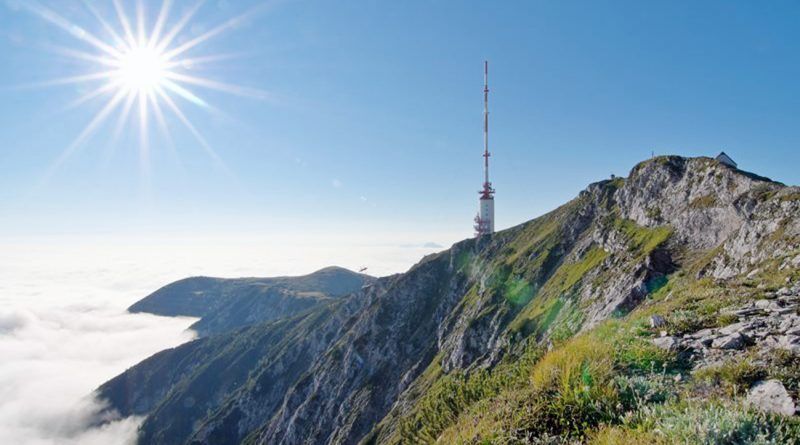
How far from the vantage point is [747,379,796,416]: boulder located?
6.25 metres

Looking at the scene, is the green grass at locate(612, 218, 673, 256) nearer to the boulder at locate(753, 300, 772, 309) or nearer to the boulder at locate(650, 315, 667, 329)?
the boulder at locate(753, 300, 772, 309)

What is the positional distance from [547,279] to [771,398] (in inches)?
5162

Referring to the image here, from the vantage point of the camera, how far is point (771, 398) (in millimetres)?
6629

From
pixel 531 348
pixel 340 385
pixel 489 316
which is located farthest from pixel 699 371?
pixel 340 385

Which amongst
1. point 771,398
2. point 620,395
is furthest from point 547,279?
point 771,398

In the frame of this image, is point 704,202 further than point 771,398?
Yes

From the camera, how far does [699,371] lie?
26.1ft

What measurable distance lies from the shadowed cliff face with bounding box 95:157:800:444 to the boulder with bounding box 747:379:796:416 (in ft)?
15.2

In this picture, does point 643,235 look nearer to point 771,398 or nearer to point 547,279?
point 547,279

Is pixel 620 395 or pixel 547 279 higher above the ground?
pixel 547 279

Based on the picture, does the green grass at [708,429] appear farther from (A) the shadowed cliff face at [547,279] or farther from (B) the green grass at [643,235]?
(B) the green grass at [643,235]

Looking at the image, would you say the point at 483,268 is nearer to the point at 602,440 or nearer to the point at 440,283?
the point at 440,283

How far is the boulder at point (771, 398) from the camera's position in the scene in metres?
6.25

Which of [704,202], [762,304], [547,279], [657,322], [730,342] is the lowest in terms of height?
[730,342]
